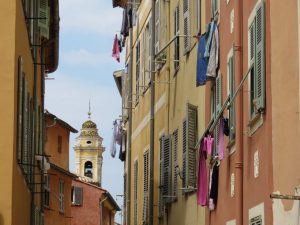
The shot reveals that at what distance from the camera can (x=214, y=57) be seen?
1941cm

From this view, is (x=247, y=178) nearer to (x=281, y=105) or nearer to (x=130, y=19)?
(x=281, y=105)

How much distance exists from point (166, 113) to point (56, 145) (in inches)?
1021

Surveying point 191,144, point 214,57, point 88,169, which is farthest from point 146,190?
point 88,169

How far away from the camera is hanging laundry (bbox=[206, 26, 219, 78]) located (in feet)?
63.3

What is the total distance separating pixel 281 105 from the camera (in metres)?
13.7

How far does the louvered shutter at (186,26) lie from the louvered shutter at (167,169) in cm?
293

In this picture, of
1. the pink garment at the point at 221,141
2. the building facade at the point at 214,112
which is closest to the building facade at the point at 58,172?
the building facade at the point at 214,112

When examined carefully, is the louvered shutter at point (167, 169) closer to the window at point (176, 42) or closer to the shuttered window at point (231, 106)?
the window at point (176, 42)

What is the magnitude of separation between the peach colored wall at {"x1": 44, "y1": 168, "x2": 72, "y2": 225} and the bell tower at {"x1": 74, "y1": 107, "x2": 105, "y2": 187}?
1698 inches

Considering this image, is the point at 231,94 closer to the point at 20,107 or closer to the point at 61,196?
the point at 20,107

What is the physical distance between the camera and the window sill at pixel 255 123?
15.0 metres

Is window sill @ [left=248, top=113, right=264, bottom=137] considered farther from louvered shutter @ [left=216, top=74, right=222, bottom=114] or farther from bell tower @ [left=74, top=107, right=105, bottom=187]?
bell tower @ [left=74, top=107, right=105, bottom=187]

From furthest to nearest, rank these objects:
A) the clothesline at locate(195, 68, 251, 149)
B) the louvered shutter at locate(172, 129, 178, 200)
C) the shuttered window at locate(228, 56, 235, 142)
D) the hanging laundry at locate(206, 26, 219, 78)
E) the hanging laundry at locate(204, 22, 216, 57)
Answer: the louvered shutter at locate(172, 129, 178, 200) → the hanging laundry at locate(204, 22, 216, 57) → the hanging laundry at locate(206, 26, 219, 78) → the shuttered window at locate(228, 56, 235, 142) → the clothesline at locate(195, 68, 251, 149)

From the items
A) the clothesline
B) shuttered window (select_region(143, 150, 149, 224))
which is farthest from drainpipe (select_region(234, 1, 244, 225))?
shuttered window (select_region(143, 150, 149, 224))
